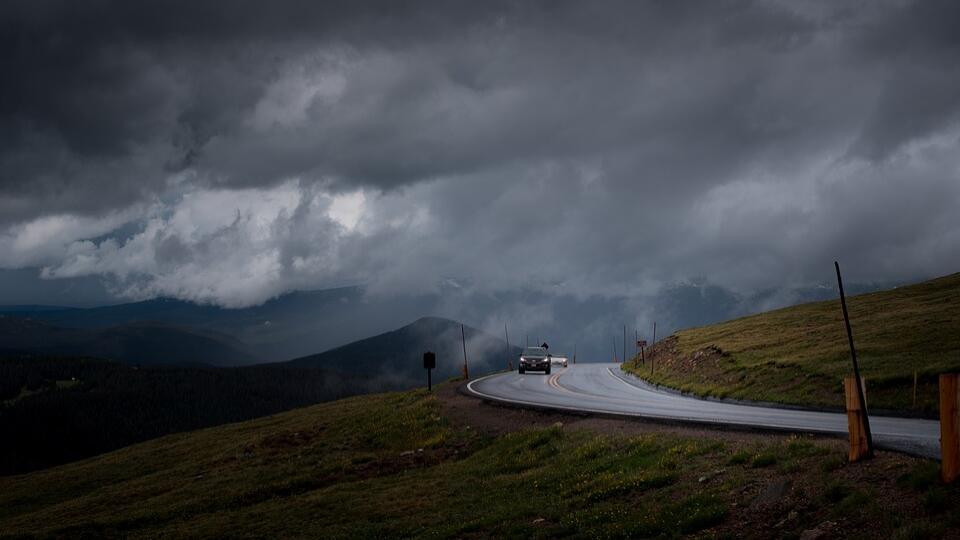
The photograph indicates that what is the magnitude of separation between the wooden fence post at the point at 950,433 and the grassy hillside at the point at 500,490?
364mm

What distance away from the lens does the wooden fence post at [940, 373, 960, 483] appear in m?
10.00

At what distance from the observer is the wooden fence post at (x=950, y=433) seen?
9995 mm

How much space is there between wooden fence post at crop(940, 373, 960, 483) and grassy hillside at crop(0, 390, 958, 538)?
0.36m

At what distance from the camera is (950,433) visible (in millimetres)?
10023

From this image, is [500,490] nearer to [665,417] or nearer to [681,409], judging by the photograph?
[665,417]

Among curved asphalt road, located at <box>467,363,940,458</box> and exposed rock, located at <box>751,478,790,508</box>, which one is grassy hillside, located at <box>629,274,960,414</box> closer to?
curved asphalt road, located at <box>467,363,940,458</box>

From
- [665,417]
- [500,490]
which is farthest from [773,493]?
[665,417]

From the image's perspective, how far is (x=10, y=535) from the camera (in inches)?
1024

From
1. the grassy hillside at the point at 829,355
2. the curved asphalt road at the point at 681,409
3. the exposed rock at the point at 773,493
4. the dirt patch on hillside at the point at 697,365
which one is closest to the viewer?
the exposed rock at the point at 773,493

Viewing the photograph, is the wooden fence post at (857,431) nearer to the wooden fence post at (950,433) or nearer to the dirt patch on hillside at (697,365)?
the wooden fence post at (950,433)

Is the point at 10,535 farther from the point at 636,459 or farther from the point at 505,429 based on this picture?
the point at 636,459

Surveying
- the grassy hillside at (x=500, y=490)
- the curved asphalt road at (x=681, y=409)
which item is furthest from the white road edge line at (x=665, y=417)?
the grassy hillside at (x=500, y=490)

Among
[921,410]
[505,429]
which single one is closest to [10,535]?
[505,429]

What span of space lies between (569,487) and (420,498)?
5320 mm
